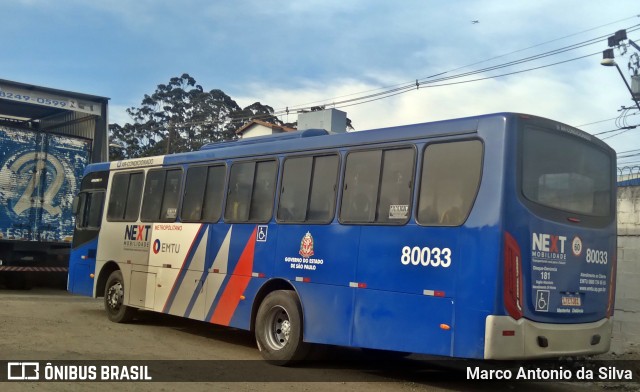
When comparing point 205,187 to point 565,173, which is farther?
point 205,187

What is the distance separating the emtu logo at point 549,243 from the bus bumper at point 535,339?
0.76 metres

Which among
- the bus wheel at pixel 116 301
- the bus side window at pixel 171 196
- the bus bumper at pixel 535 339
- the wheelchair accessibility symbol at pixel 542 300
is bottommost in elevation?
the bus wheel at pixel 116 301

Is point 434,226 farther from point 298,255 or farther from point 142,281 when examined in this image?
point 142,281

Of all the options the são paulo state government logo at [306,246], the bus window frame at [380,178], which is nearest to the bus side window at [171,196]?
the são paulo state government logo at [306,246]

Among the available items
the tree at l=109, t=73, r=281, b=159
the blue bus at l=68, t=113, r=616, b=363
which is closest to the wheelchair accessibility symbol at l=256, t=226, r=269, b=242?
the blue bus at l=68, t=113, r=616, b=363

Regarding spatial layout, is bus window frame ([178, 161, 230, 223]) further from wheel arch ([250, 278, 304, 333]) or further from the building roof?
the building roof

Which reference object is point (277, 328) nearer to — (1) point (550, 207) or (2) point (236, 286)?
(2) point (236, 286)

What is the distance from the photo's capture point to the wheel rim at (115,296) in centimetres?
1144

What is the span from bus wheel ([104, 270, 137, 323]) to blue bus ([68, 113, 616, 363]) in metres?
1.72

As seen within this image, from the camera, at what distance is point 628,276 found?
30.6 ft

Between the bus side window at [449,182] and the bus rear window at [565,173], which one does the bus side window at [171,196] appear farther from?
the bus rear window at [565,173]

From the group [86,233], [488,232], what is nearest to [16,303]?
[86,233]

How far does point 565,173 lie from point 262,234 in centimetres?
409

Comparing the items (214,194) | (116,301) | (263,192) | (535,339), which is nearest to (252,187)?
(263,192)
